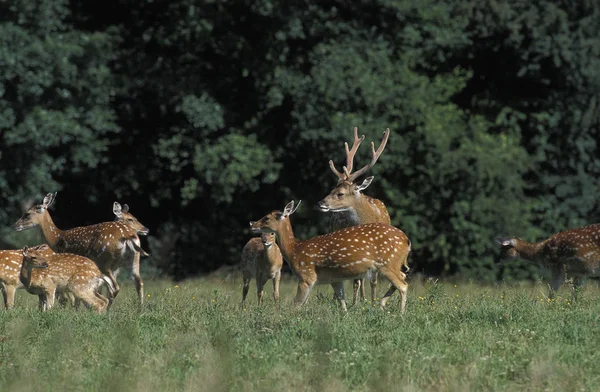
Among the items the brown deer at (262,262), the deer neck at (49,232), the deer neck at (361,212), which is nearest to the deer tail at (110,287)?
the brown deer at (262,262)

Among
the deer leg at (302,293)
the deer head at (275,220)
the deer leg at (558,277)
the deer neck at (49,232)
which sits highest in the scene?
the deer head at (275,220)

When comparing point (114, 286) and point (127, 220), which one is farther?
point (127, 220)

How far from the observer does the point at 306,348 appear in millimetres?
8539

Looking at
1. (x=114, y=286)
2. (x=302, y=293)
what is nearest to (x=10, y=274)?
(x=114, y=286)

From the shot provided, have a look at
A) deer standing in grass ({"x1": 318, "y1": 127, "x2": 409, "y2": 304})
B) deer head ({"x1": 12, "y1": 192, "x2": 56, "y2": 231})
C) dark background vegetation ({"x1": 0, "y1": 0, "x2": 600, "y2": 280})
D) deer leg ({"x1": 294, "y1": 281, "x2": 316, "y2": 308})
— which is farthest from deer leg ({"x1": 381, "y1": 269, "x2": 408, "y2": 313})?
dark background vegetation ({"x1": 0, "y1": 0, "x2": 600, "y2": 280})

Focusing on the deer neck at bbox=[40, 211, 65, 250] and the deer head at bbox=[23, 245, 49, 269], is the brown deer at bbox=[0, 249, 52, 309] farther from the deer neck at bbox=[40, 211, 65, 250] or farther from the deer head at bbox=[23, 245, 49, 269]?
the deer neck at bbox=[40, 211, 65, 250]

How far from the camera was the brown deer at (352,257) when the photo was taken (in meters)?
11.4

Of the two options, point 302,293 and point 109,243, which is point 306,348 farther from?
point 109,243

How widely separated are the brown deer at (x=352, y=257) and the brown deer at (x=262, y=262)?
144 cm

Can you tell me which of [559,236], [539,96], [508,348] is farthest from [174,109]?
[508,348]

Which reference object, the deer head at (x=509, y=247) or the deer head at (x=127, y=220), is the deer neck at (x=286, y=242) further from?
the deer head at (x=509, y=247)

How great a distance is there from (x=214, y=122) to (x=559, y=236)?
8.47 m

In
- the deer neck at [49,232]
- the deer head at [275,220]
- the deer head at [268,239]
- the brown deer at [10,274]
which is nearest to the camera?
the brown deer at [10,274]

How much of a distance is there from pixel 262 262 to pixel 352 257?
2.33 m
